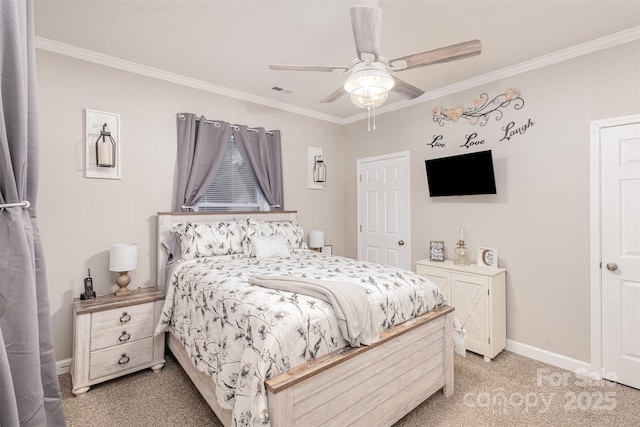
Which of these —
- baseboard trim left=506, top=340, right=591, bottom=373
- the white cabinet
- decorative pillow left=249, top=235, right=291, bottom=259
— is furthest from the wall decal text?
decorative pillow left=249, top=235, right=291, bottom=259

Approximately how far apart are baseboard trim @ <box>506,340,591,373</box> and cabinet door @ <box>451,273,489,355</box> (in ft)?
1.39

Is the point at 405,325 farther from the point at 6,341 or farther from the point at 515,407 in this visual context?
the point at 6,341

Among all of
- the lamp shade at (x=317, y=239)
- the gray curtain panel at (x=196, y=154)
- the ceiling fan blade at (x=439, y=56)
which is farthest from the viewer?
the lamp shade at (x=317, y=239)

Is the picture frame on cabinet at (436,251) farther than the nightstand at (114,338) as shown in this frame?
Yes

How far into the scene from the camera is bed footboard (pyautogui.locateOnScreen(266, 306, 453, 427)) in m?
1.51

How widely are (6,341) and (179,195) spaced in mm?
2577

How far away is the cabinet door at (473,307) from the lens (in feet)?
9.70

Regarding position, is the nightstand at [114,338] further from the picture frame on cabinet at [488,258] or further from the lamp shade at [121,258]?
the picture frame on cabinet at [488,258]

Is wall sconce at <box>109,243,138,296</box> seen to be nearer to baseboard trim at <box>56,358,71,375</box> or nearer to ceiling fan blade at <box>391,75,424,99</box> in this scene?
baseboard trim at <box>56,358,71,375</box>

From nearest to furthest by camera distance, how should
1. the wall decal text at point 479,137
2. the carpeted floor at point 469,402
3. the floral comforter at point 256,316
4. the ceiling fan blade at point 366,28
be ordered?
1. the floral comforter at point 256,316
2. the ceiling fan blade at point 366,28
3. the carpeted floor at point 469,402
4. the wall decal text at point 479,137

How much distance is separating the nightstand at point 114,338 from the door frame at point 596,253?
12.3 feet

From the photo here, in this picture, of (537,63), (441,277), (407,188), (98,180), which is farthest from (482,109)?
(98,180)

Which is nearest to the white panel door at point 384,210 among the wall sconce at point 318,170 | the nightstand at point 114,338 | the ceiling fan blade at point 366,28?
the wall sconce at point 318,170

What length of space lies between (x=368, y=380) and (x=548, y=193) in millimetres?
2434
